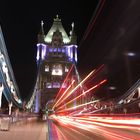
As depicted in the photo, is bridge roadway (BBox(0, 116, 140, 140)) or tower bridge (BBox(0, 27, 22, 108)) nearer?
bridge roadway (BBox(0, 116, 140, 140))

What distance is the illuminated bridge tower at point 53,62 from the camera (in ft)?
419

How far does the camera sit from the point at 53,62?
136125mm

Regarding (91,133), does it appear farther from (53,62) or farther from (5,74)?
(53,62)

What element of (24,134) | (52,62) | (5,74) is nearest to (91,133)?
(24,134)

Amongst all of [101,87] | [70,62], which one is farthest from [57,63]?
[101,87]

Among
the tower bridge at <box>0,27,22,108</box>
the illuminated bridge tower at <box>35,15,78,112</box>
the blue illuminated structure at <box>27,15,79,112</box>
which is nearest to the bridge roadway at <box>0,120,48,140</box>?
the tower bridge at <box>0,27,22,108</box>

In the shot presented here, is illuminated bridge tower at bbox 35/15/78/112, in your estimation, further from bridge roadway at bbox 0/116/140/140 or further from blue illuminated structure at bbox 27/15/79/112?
bridge roadway at bbox 0/116/140/140

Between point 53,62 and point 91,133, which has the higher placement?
point 53,62

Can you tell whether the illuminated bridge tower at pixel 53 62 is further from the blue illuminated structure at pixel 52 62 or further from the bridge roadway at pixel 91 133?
the bridge roadway at pixel 91 133

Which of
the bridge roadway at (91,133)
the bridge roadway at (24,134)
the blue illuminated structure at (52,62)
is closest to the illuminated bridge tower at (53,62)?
the blue illuminated structure at (52,62)

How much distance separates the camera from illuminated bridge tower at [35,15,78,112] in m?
128

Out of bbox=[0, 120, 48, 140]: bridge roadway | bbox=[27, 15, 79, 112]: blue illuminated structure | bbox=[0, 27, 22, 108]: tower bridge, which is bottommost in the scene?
bbox=[0, 120, 48, 140]: bridge roadway

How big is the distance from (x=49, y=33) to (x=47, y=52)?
18.1m

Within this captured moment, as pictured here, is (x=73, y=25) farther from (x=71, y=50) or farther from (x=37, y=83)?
(x=37, y=83)
